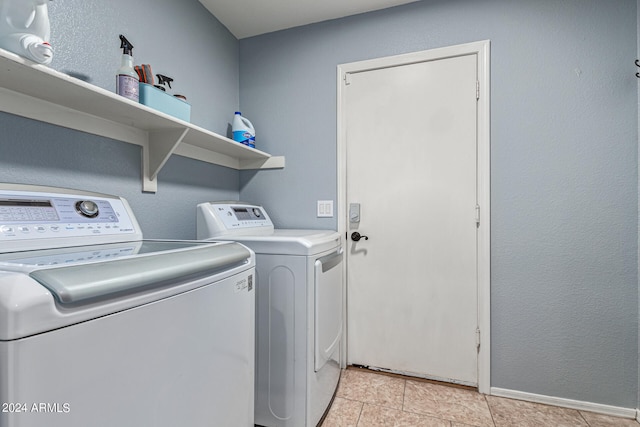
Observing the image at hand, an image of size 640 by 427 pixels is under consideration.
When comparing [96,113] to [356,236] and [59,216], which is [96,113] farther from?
[356,236]

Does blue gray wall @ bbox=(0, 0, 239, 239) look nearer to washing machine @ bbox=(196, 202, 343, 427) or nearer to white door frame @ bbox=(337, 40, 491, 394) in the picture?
washing machine @ bbox=(196, 202, 343, 427)

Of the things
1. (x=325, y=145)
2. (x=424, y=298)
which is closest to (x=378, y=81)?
(x=325, y=145)

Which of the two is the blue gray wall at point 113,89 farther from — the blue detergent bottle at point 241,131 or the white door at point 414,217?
the white door at point 414,217

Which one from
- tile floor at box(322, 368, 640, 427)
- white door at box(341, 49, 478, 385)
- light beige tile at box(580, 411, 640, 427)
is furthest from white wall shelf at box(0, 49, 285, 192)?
light beige tile at box(580, 411, 640, 427)

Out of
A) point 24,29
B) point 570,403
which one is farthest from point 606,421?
point 24,29

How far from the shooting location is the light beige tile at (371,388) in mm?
1754

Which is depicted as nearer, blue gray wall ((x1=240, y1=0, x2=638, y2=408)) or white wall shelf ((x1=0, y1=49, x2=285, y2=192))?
white wall shelf ((x1=0, y1=49, x2=285, y2=192))

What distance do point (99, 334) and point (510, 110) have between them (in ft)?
6.95

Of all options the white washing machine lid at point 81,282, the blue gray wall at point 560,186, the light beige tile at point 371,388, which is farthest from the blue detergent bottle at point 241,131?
the light beige tile at point 371,388

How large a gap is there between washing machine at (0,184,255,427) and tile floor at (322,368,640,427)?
81cm

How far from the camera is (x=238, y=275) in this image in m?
1.03

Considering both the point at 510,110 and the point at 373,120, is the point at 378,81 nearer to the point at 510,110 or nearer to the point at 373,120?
the point at 373,120

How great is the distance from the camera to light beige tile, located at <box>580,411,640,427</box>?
156 cm

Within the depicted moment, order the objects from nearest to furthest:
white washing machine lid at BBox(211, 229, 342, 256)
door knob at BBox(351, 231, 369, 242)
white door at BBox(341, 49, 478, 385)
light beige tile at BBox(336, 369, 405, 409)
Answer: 1. white washing machine lid at BBox(211, 229, 342, 256)
2. light beige tile at BBox(336, 369, 405, 409)
3. white door at BBox(341, 49, 478, 385)
4. door knob at BBox(351, 231, 369, 242)
